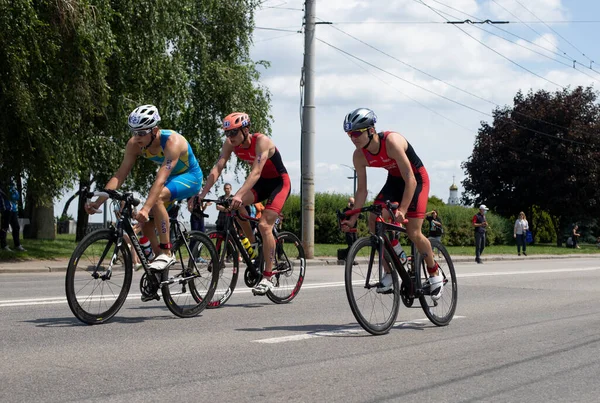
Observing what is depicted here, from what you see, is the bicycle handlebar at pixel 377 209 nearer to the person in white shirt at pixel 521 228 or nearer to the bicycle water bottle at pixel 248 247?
the bicycle water bottle at pixel 248 247

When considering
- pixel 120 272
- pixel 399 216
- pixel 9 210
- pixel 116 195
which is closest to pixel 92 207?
pixel 116 195

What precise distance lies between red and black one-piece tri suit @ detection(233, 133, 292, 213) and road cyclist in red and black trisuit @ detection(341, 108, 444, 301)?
146 centimetres

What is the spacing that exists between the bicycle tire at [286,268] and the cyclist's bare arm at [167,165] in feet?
7.65

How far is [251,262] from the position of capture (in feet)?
32.3

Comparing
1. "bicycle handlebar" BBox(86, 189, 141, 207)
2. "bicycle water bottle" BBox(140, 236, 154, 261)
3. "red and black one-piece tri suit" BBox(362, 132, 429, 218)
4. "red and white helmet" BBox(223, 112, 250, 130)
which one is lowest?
"bicycle water bottle" BBox(140, 236, 154, 261)

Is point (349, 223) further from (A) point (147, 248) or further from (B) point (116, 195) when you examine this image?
(B) point (116, 195)

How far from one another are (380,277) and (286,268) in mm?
2542

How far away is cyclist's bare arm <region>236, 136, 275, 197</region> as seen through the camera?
9.30m

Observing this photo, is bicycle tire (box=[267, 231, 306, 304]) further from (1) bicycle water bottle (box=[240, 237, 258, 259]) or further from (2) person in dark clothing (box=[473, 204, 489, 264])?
(2) person in dark clothing (box=[473, 204, 489, 264])

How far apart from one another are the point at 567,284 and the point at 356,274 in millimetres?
8884

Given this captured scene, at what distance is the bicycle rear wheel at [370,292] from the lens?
7.82 metres

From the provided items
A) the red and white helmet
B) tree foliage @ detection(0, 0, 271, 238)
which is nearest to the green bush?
tree foliage @ detection(0, 0, 271, 238)

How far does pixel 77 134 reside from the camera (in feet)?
66.8

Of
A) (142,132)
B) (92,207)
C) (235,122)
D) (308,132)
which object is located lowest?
(92,207)
